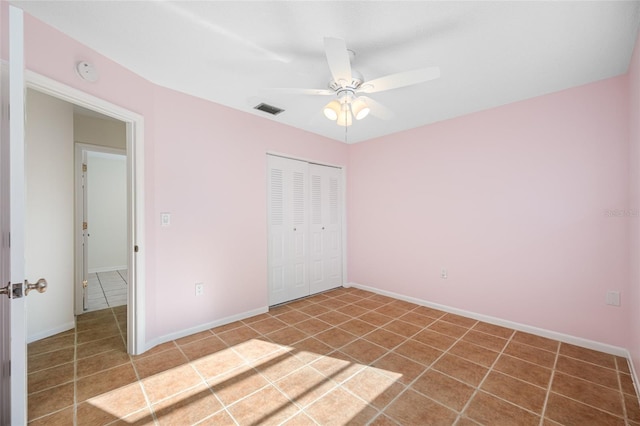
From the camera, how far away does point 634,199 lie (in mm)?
2045

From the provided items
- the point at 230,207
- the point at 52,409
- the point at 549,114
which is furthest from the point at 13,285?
the point at 549,114

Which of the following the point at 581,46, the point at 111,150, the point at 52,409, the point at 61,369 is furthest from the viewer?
the point at 111,150

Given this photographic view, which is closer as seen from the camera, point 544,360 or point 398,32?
point 398,32

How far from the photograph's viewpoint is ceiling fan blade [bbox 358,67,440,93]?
1.64 metres

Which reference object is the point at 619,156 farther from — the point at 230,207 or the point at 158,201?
the point at 158,201

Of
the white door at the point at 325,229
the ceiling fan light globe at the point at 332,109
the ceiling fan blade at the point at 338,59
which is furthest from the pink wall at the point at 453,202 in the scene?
the ceiling fan blade at the point at 338,59

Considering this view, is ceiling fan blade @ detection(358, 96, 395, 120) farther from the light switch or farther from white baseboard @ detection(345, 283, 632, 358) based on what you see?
white baseboard @ detection(345, 283, 632, 358)

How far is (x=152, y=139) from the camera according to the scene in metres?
2.49

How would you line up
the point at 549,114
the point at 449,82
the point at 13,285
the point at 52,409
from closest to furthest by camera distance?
the point at 13,285 → the point at 52,409 → the point at 449,82 → the point at 549,114

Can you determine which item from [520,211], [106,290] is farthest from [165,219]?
[520,211]

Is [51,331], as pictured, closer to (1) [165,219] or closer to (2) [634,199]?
(1) [165,219]

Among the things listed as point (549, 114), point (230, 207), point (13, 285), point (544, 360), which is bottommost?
point (544, 360)

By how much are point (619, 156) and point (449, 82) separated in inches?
62.6

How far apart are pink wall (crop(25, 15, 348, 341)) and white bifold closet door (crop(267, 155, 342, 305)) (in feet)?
A: 0.87
